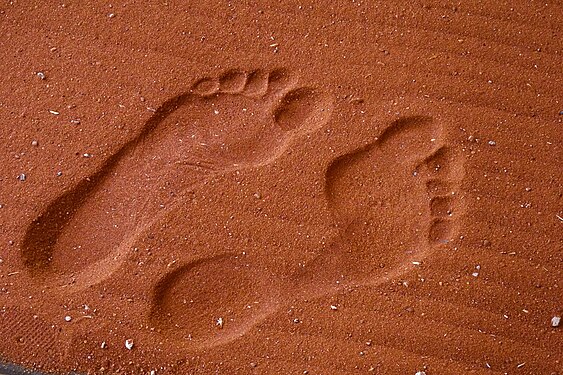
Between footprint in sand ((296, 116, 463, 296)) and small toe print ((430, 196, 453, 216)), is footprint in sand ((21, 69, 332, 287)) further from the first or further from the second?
small toe print ((430, 196, 453, 216))

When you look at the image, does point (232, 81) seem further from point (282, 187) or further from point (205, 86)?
point (282, 187)

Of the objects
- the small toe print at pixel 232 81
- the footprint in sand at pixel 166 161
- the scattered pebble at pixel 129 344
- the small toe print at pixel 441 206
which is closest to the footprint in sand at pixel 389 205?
the small toe print at pixel 441 206

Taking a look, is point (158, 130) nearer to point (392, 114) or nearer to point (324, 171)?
point (324, 171)

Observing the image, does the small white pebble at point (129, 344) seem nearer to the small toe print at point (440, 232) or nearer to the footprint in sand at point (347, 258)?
the footprint in sand at point (347, 258)

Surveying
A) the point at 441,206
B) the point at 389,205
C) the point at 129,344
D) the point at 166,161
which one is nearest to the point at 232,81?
the point at 166,161

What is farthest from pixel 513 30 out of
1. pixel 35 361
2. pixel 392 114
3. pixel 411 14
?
pixel 35 361

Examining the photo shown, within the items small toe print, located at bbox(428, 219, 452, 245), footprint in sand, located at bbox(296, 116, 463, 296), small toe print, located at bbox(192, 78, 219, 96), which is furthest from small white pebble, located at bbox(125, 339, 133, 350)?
small toe print, located at bbox(428, 219, 452, 245)

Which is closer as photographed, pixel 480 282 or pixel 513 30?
pixel 480 282

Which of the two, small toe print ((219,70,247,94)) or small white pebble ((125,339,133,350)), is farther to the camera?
small toe print ((219,70,247,94))
